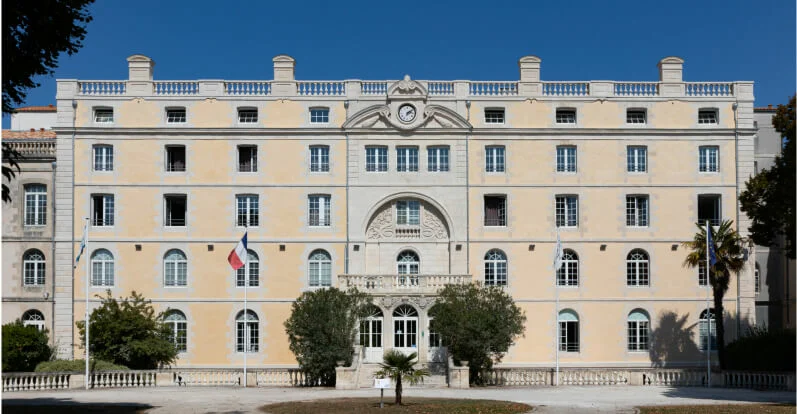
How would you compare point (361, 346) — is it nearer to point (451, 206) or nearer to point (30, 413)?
point (451, 206)

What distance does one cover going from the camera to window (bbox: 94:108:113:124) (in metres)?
46.9

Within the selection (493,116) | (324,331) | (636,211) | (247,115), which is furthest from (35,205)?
(636,211)

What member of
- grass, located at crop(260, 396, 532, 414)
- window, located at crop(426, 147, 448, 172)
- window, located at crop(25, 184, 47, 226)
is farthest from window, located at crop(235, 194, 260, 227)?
grass, located at crop(260, 396, 532, 414)

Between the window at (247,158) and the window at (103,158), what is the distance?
21.3 ft

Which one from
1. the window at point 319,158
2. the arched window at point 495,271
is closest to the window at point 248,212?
the window at point 319,158

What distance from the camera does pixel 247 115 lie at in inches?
1861

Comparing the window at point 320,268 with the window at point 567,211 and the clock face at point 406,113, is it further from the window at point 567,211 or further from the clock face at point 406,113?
the window at point 567,211

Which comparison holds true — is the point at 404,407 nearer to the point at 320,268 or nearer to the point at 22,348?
the point at 320,268

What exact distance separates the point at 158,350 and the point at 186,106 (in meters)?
12.7

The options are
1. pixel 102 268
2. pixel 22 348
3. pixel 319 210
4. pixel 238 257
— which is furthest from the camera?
pixel 319 210

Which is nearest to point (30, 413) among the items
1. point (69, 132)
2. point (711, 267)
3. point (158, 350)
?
point (158, 350)

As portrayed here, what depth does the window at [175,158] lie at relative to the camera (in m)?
47.0

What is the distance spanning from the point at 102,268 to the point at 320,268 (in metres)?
11.0

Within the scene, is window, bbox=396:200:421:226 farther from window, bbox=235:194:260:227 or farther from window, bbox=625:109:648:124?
window, bbox=625:109:648:124
